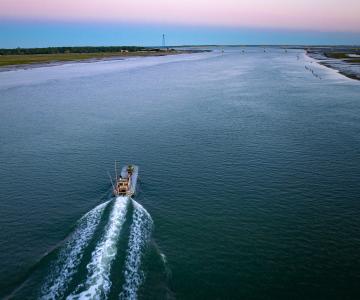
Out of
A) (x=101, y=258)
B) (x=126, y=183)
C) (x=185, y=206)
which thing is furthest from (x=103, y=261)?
(x=126, y=183)

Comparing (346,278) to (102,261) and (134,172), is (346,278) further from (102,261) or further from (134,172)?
(134,172)

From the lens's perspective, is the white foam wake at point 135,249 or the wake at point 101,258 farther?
the white foam wake at point 135,249

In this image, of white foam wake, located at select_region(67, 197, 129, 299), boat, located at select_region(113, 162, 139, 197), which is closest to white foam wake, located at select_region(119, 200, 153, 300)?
white foam wake, located at select_region(67, 197, 129, 299)

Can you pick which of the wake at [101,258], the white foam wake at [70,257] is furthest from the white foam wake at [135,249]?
the white foam wake at [70,257]

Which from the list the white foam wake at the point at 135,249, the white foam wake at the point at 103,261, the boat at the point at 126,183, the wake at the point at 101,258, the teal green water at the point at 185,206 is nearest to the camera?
the white foam wake at the point at 103,261

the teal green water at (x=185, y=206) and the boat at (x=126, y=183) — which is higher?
the boat at (x=126, y=183)

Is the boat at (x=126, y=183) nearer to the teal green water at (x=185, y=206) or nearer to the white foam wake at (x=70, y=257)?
the teal green water at (x=185, y=206)

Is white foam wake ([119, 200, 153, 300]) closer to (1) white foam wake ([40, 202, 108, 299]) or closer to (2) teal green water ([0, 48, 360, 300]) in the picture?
(2) teal green water ([0, 48, 360, 300])
